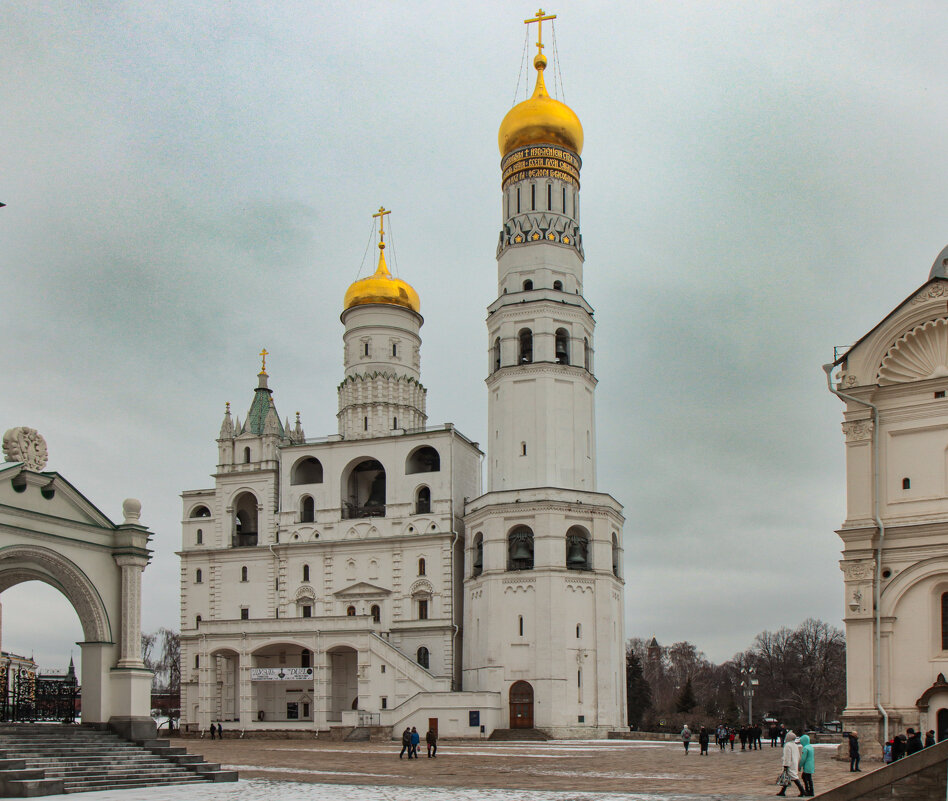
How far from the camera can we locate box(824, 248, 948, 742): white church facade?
28.5 meters

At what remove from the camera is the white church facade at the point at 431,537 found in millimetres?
45219

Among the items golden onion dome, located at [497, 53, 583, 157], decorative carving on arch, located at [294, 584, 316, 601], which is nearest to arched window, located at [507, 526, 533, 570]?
decorative carving on arch, located at [294, 584, 316, 601]

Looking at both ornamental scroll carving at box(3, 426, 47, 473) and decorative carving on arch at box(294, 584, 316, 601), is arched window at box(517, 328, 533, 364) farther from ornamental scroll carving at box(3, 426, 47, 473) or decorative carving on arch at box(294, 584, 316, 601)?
ornamental scroll carving at box(3, 426, 47, 473)

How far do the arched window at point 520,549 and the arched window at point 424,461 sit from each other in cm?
696

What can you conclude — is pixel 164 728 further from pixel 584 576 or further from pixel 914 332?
pixel 914 332

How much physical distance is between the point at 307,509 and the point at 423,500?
20.6 feet

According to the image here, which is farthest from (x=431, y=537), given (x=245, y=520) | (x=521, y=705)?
(x=245, y=520)

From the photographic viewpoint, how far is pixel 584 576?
4597 cm

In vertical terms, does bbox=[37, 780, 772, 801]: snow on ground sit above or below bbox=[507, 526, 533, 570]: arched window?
below

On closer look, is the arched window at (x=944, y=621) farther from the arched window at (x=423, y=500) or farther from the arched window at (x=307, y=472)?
the arched window at (x=307, y=472)

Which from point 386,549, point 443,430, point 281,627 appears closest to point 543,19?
point 443,430

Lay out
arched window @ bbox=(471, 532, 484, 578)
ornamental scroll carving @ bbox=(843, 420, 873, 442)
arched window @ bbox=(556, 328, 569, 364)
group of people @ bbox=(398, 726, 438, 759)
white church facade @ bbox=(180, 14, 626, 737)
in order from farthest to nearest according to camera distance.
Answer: arched window @ bbox=(556, 328, 569, 364)
arched window @ bbox=(471, 532, 484, 578)
white church facade @ bbox=(180, 14, 626, 737)
ornamental scroll carving @ bbox=(843, 420, 873, 442)
group of people @ bbox=(398, 726, 438, 759)

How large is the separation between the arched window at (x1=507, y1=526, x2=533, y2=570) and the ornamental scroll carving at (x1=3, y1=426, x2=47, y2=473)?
Answer: 89.3 ft

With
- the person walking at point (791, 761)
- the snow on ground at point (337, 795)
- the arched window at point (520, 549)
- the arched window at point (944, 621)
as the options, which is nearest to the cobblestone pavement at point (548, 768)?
the snow on ground at point (337, 795)
